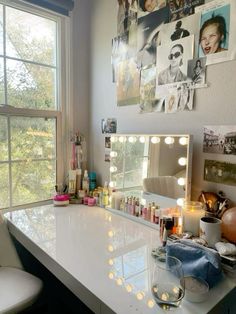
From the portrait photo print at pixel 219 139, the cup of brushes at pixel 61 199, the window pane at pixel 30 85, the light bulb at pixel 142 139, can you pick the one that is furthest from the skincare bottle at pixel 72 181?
the portrait photo print at pixel 219 139

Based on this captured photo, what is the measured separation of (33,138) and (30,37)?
69 cm

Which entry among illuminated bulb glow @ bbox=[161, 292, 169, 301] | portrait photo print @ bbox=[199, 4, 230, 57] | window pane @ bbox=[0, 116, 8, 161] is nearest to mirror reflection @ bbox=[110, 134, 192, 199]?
portrait photo print @ bbox=[199, 4, 230, 57]

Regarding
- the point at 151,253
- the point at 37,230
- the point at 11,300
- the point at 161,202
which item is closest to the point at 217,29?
the point at 161,202

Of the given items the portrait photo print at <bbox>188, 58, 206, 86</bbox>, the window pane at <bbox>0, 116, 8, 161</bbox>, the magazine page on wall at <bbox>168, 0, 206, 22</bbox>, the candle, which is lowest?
the candle

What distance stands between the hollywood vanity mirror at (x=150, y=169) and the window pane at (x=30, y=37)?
79cm

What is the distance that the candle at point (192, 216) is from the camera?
3.57ft

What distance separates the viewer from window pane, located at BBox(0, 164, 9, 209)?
1.57 meters

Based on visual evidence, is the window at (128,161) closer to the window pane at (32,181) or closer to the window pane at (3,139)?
the window pane at (32,181)

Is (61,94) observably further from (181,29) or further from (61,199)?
(181,29)

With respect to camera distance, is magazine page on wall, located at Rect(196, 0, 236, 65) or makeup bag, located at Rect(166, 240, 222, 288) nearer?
makeup bag, located at Rect(166, 240, 222, 288)

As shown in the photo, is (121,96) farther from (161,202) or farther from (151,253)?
(151,253)

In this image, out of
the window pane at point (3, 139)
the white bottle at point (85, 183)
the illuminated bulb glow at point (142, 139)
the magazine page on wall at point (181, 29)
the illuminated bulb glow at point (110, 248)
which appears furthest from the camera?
the white bottle at point (85, 183)

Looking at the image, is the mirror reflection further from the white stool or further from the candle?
the white stool

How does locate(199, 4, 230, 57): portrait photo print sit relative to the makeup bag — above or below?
above
